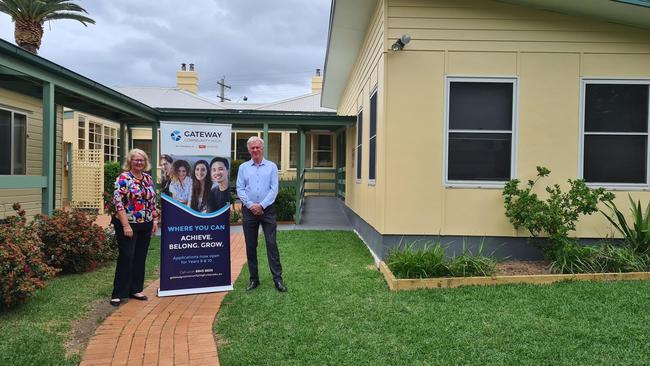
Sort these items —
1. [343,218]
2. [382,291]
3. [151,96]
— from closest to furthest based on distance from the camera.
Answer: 1. [382,291]
2. [343,218]
3. [151,96]

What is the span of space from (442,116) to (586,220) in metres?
2.54

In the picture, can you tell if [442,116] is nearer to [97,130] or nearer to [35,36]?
[35,36]

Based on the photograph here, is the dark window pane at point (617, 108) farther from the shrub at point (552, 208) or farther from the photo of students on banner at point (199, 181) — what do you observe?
the photo of students on banner at point (199, 181)

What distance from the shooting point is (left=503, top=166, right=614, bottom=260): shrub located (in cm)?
624

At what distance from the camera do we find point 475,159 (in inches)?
272

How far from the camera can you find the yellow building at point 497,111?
6836 millimetres

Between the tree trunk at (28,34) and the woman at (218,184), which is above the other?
the tree trunk at (28,34)

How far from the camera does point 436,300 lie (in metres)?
5.18

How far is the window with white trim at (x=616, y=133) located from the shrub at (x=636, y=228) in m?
0.46

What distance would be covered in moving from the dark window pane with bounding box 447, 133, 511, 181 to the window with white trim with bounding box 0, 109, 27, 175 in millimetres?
8406

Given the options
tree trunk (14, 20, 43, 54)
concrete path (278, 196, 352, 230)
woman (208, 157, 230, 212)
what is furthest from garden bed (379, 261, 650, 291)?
tree trunk (14, 20, 43, 54)

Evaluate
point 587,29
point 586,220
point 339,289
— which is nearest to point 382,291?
point 339,289

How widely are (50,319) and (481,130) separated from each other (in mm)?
5753

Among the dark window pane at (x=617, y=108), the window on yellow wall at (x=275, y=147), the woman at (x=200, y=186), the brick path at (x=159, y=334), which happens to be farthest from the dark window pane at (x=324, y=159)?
the brick path at (x=159, y=334)
